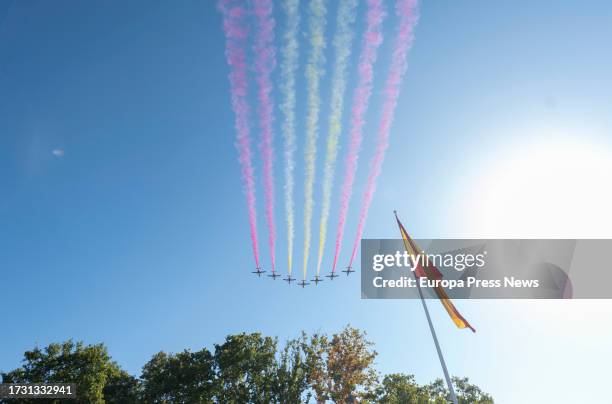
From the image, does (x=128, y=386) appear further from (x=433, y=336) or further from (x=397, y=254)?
(x=433, y=336)

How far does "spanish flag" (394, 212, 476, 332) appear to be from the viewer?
59.7ft

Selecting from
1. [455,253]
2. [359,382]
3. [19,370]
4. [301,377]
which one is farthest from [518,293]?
[19,370]

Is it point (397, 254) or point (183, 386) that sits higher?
point (397, 254)

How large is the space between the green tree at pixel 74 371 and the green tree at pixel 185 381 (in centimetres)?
572

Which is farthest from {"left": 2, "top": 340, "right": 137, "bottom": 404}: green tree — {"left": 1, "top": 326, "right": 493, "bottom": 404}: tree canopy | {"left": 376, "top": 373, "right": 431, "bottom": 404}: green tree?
{"left": 376, "top": 373, "right": 431, "bottom": 404}: green tree

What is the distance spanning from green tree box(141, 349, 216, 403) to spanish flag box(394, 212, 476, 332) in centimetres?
3373

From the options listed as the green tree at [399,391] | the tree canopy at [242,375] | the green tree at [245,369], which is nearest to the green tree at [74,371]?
the tree canopy at [242,375]

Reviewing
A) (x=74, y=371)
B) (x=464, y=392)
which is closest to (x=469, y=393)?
(x=464, y=392)

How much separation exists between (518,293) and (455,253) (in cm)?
613

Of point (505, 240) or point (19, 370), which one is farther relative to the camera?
point (19, 370)

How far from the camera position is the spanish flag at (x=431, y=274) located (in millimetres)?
18188

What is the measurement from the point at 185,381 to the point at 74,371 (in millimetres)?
14338

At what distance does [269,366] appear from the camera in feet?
143

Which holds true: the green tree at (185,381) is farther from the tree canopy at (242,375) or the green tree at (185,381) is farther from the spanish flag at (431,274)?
the spanish flag at (431,274)
